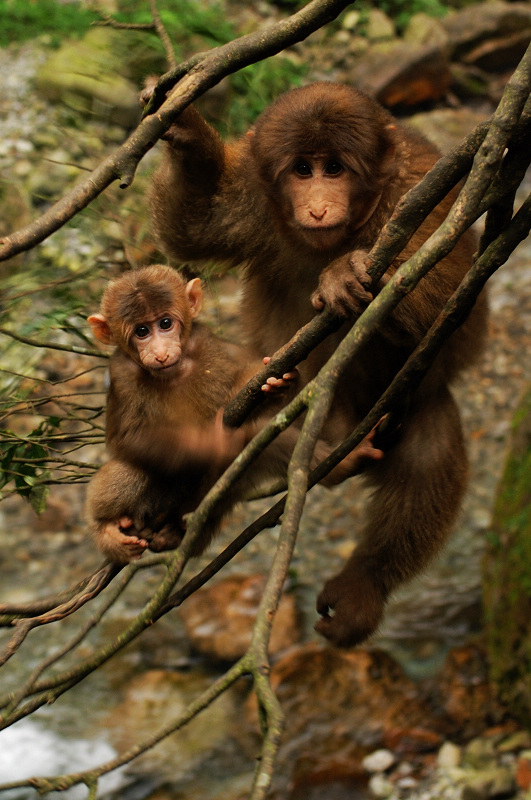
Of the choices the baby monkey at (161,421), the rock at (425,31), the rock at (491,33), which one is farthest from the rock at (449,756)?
the rock at (491,33)

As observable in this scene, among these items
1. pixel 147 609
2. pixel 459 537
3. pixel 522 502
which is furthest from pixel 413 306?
pixel 459 537

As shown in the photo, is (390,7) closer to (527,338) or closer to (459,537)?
(527,338)

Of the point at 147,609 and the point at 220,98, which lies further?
the point at 220,98

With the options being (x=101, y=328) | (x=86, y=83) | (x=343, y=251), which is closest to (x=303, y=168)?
(x=343, y=251)

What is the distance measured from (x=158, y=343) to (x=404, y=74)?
11.5 metres

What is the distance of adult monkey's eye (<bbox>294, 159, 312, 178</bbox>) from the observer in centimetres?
385

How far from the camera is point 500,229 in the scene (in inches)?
116

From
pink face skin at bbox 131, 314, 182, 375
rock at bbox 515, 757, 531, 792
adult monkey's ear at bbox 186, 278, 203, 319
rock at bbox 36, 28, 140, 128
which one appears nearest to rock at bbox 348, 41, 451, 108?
rock at bbox 36, 28, 140, 128

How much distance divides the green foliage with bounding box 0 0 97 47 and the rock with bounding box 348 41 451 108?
4.62m

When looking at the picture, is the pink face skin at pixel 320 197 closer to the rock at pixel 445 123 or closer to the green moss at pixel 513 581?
the green moss at pixel 513 581

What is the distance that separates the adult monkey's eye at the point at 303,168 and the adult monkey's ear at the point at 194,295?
69cm

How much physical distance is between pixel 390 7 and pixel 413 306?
13245 millimetres

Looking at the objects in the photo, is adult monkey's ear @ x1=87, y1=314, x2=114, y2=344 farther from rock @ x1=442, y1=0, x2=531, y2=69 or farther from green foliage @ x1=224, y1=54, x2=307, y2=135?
rock @ x1=442, y1=0, x2=531, y2=69

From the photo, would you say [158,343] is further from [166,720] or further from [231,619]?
[231,619]
